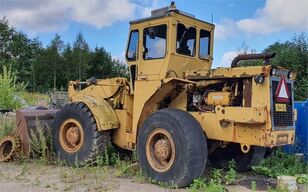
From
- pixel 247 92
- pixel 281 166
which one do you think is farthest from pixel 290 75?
pixel 281 166

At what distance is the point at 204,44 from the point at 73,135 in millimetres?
3086

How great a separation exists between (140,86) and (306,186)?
10.5 feet

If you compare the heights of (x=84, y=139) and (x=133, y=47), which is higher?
(x=133, y=47)

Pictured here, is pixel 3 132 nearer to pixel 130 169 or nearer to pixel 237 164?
pixel 130 169

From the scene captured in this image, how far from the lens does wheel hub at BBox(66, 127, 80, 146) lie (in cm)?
830

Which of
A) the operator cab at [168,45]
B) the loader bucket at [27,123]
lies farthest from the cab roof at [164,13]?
the loader bucket at [27,123]

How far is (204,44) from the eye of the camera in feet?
27.2

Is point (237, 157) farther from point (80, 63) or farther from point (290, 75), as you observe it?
point (80, 63)

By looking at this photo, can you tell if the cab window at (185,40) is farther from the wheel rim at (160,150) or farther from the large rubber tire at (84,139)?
the large rubber tire at (84,139)

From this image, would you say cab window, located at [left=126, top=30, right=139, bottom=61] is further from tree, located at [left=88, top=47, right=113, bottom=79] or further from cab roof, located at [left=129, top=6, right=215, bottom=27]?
tree, located at [left=88, top=47, right=113, bottom=79]

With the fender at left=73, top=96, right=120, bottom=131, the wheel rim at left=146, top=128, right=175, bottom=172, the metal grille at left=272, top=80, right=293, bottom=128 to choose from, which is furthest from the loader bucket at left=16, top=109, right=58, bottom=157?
the metal grille at left=272, top=80, right=293, bottom=128

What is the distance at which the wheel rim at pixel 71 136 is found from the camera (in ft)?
27.1

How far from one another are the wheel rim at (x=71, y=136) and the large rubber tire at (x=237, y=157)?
2.56 meters

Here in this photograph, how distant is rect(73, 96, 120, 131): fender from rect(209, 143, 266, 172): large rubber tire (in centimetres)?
198
